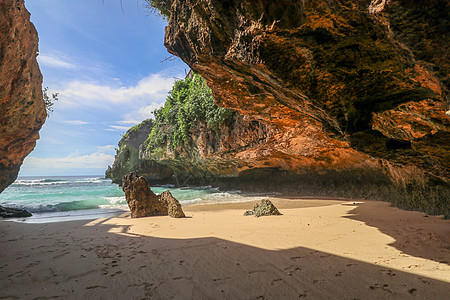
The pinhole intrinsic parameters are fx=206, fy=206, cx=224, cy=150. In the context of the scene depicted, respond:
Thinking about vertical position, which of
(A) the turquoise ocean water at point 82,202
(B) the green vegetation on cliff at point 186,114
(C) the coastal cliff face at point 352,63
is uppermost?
(B) the green vegetation on cliff at point 186,114

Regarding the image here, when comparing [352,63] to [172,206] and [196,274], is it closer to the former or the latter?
[196,274]

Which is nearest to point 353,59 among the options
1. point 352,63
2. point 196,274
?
point 352,63

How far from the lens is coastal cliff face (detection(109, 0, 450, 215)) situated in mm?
1856

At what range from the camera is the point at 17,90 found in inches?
243

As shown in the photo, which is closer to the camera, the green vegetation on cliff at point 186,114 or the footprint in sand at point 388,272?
the footprint in sand at point 388,272

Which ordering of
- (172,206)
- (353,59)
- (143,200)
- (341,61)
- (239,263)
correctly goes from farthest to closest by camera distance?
(143,200)
(172,206)
(341,61)
(353,59)
(239,263)

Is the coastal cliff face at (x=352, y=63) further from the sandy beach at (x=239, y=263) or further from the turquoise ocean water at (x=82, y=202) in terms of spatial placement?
the turquoise ocean water at (x=82, y=202)

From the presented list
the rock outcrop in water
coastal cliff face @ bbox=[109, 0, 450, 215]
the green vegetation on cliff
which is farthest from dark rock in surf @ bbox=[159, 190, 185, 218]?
the green vegetation on cliff

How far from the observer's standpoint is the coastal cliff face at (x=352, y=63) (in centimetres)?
186

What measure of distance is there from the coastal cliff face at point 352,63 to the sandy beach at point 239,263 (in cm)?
152

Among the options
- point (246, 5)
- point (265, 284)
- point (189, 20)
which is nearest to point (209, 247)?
point (265, 284)

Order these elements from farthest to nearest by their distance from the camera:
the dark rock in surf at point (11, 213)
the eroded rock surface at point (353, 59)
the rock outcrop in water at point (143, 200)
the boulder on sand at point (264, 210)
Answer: the dark rock in surf at point (11, 213) < the rock outcrop in water at point (143, 200) < the boulder on sand at point (264, 210) < the eroded rock surface at point (353, 59)

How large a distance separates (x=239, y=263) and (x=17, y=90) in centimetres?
801

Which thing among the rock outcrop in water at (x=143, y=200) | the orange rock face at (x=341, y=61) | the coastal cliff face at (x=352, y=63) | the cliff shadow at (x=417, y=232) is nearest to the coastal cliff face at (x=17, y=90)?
the coastal cliff face at (x=352, y=63)
